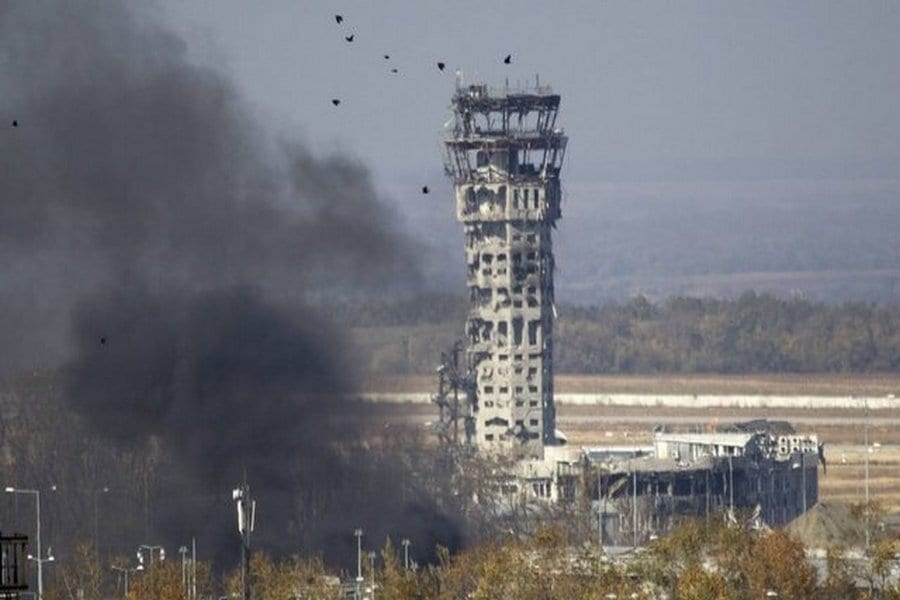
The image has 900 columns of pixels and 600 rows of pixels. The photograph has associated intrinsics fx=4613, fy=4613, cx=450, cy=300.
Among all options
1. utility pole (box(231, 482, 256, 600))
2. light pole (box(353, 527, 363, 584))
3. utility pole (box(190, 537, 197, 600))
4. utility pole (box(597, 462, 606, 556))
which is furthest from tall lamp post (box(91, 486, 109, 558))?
utility pole (box(597, 462, 606, 556))

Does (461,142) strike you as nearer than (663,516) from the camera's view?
No

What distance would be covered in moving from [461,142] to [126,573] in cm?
4803

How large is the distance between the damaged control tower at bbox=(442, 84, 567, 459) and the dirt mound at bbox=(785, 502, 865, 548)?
27.5 metres

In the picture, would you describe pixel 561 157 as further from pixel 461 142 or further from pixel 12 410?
pixel 12 410

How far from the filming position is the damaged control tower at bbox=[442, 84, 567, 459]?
163125 mm

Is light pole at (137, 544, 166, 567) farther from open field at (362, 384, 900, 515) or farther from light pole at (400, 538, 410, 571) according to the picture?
open field at (362, 384, 900, 515)

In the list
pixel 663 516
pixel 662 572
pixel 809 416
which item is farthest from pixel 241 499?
pixel 809 416

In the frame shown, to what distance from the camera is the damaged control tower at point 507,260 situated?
535 feet

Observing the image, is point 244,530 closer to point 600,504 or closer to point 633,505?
→ point 600,504

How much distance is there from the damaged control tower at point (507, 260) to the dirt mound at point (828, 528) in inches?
1084

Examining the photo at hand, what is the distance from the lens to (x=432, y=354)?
6378 inches

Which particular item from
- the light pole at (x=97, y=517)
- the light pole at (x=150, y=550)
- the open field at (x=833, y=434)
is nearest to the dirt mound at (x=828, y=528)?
the open field at (x=833, y=434)

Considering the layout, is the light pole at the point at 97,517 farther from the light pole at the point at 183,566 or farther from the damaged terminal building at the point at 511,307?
the damaged terminal building at the point at 511,307

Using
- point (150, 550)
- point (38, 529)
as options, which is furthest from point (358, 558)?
point (38, 529)
